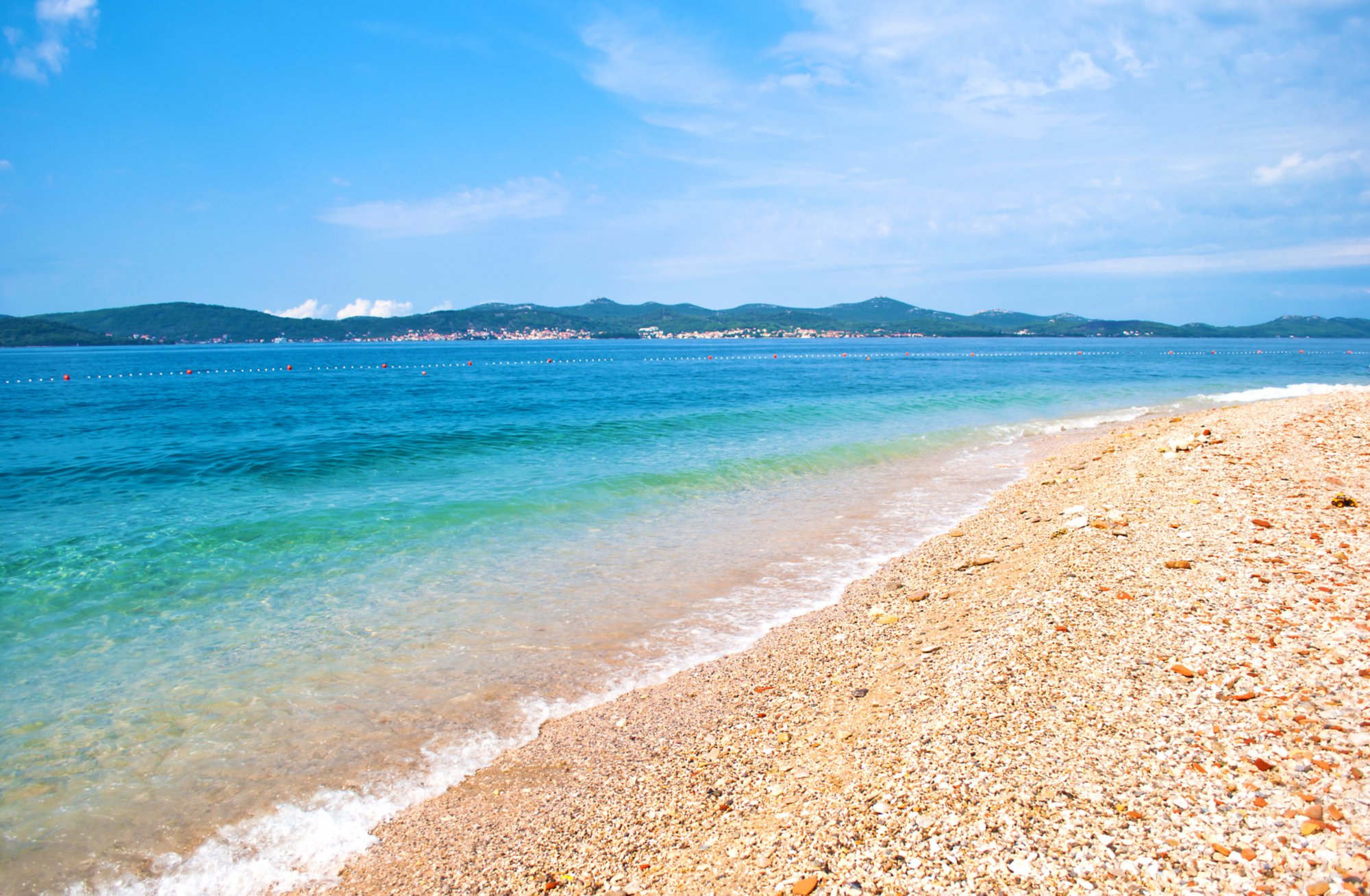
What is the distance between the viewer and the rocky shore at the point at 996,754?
11.3 feet

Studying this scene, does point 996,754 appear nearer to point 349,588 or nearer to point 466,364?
point 349,588

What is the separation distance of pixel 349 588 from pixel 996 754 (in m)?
8.67

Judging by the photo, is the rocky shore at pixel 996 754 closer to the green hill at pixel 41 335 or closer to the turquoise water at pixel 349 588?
the turquoise water at pixel 349 588

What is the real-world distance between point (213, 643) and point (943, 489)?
13.4 m

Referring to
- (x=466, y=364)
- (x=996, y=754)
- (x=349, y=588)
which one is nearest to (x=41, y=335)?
(x=466, y=364)

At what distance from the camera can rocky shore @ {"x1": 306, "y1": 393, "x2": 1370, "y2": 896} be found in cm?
345

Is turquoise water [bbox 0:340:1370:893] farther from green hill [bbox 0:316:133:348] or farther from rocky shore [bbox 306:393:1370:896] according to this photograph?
green hill [bbox 0:316:133:348]

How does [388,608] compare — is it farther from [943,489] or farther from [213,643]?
[943,489]

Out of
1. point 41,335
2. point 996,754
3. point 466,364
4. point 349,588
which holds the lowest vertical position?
point 349,588

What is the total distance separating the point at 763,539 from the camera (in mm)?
11898

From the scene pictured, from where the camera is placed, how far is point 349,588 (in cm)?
983

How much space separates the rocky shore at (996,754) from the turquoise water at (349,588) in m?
0.92

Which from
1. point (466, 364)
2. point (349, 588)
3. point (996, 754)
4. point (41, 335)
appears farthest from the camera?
point (41, 335)

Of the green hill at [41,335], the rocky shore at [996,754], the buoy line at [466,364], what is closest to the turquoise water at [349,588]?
the rocky shore at [996,754]
